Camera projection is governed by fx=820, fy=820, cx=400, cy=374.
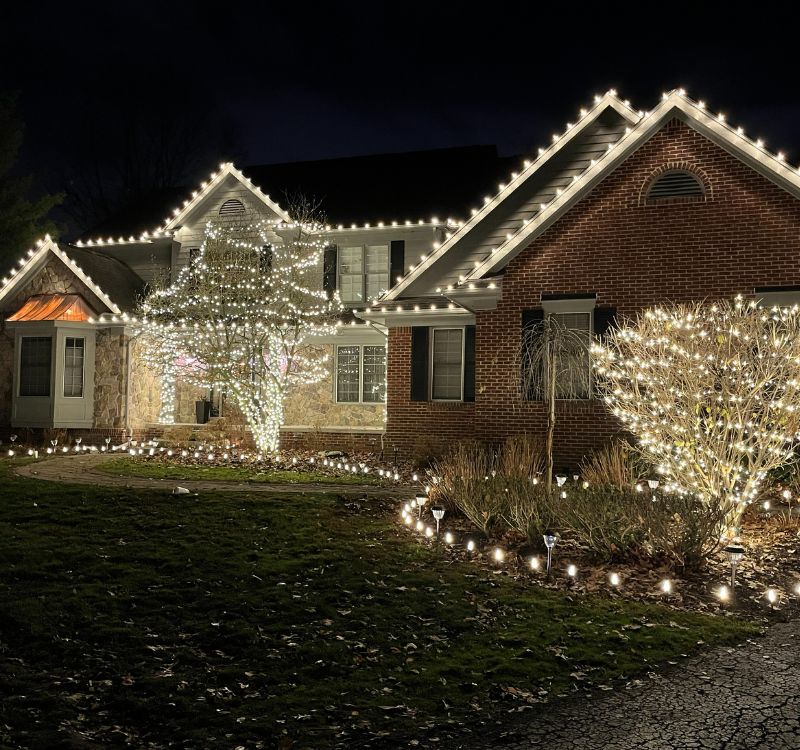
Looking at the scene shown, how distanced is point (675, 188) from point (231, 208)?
12.2 meters

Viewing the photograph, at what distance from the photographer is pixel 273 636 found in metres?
6.18

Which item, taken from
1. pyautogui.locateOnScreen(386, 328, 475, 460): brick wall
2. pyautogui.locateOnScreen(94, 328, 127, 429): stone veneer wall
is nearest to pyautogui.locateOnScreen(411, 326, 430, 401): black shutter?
pyautogui.locateOnScreen(386, 328, 475, 460): brick wall

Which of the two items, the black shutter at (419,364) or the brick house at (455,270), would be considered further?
the black shutter at (419,364)

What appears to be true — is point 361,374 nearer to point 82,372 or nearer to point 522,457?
point 82,372

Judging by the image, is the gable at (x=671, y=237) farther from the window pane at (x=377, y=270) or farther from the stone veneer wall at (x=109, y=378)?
the stone veneer wall at (x=109, y=378)

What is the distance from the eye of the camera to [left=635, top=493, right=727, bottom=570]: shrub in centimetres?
805

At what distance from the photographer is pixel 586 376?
14.4m

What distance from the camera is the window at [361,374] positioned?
20.3 m

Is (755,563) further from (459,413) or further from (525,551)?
(459,413)

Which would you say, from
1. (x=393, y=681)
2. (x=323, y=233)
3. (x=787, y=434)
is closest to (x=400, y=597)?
(x=393, y=681)

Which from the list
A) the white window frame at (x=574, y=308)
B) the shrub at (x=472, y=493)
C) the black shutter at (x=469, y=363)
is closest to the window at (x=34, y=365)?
the black shutter at (x=469, y=363)

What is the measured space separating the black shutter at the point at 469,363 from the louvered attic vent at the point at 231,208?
26.6 ft

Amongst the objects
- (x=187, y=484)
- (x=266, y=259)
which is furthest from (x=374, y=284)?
(x=187, y=484)

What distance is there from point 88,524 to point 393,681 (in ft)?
17.7
